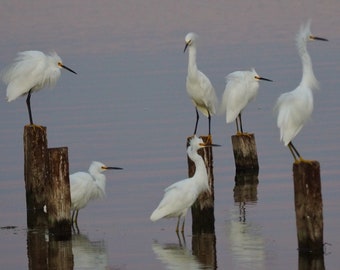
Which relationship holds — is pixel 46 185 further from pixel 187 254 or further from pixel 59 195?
pixel 187 254

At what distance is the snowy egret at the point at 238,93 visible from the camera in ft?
67.4

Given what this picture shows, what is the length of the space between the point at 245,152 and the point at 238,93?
1226mm

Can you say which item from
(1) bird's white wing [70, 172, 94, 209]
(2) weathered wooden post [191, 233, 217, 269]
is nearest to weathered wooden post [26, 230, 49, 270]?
(1) bird's white wing [70, 172, 94, 209]

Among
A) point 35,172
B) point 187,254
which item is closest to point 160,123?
point 35,172

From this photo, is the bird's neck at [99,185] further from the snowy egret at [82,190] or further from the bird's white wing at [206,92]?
the bird's white wing at [206,92]

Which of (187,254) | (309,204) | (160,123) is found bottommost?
(187,254)

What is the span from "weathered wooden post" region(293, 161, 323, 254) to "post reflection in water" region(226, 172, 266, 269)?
64 cm

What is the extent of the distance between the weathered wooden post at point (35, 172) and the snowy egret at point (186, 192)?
1.82m

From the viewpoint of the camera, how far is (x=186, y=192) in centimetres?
1524

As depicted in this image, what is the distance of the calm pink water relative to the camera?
15312mm

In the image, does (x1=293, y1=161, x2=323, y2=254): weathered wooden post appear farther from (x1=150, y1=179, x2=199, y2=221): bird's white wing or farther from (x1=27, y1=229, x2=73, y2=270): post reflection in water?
(x1=27, y1=229, x2=73, y2=270): post reflection in water

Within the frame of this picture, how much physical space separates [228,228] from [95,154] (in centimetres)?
614

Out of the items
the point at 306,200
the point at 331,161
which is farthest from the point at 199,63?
the point at 306,200

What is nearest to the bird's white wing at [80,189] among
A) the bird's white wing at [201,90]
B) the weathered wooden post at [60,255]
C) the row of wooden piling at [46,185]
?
the row of wooden piling at [46,185]
